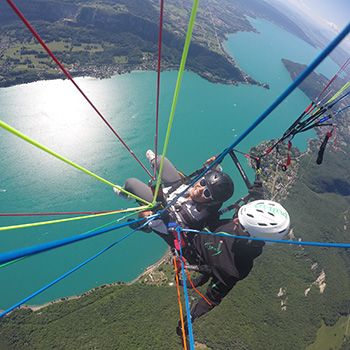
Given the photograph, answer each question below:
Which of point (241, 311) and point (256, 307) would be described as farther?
point (256, 307)

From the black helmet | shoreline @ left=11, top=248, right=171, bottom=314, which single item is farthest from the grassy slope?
the black helmet

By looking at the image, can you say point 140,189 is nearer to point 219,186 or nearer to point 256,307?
point 219,186

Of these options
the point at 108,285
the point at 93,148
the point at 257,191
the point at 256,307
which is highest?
the point at 257,191

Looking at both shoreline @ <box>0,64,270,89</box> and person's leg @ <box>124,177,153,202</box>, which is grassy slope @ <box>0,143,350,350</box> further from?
shoreline @ <box>0,64,270,89</box>

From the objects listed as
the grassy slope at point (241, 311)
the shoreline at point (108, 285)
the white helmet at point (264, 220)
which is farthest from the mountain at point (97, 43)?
the white helmet at point (264, 220)

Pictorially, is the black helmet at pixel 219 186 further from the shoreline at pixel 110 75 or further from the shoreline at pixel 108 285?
the shoreline at pixel 110 75

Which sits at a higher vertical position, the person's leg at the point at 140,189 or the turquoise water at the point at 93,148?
the person's leg at the point at 140,189

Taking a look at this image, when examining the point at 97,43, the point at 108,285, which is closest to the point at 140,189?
the point at 108,285
